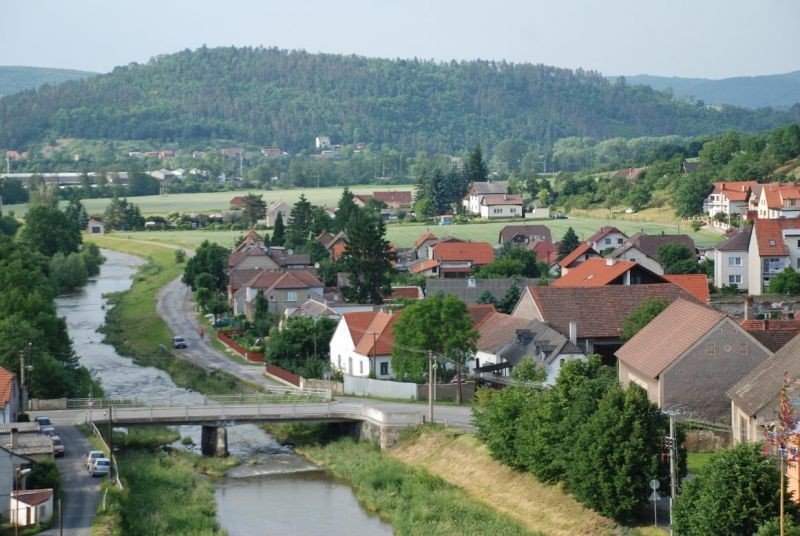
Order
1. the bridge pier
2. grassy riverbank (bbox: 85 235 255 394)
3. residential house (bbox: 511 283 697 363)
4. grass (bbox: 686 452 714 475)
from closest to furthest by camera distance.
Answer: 1. grass (bbox: 686 452 714 475)
2. the bridge pier
3. residential house (bbox: 511 283 697 363)
4. grassy riverbank (bbox: 85 235 255 394)

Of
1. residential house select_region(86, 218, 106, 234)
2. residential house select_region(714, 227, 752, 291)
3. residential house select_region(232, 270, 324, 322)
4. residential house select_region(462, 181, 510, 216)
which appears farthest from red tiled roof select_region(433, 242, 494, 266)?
residential house select_region(86, 218, 106, 234)

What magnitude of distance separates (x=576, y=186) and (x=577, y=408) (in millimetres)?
94563

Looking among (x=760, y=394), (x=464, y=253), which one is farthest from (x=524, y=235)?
(x=760, y=394)

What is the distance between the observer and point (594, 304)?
48.8 m

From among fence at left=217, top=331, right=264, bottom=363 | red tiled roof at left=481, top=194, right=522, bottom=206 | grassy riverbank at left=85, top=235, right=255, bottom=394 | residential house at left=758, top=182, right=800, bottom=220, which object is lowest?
grassy riverbank at left=85, top=235, right=255, bottom=394

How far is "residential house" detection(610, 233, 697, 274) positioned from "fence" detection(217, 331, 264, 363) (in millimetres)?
19291

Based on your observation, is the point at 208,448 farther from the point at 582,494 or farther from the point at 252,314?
the point at 252,314

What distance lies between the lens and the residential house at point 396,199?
5374 inches

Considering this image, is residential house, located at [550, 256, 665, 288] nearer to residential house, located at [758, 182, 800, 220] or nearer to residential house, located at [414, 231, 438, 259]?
residential house, located at [758, 182, 800, 220]

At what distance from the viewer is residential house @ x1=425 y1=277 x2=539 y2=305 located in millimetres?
63347

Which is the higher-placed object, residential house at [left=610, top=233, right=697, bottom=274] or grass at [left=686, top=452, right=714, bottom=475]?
residential house at [left=610, top=233, right=697, bottom=274]

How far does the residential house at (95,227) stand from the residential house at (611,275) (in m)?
76.6

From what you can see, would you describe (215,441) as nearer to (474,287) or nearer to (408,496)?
(408,496)

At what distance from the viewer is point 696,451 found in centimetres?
3572
